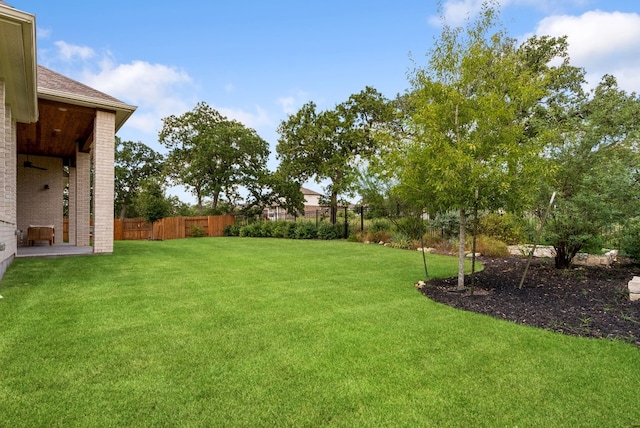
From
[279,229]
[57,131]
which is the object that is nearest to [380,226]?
[279,229]

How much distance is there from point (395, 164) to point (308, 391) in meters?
3.81

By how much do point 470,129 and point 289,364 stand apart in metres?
4.19

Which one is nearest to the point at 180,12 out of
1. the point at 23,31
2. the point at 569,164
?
the point at 23,31

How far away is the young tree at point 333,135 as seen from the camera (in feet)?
59.4

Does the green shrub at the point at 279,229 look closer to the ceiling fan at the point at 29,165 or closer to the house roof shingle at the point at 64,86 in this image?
the ceiling fan at the point at 29,165

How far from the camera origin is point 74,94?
771 centimetres

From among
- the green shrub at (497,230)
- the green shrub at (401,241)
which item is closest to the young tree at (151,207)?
the green shrub at (401,241)

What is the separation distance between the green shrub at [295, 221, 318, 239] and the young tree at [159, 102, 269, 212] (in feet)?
25.8

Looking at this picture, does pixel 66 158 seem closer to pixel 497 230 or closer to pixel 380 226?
pixel 380 226

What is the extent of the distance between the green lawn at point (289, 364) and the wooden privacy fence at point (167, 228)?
600 inches

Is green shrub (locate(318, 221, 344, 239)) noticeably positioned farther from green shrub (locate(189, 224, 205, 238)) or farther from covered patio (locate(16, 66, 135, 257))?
covered patio (locate(16, 66, 135, 257))

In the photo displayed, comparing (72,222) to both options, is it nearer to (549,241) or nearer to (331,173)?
(331,173)

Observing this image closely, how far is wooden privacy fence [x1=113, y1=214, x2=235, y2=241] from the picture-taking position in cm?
1889

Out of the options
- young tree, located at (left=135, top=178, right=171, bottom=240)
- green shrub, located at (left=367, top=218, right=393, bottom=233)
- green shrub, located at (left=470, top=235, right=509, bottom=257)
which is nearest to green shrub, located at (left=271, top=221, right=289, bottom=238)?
green shrub, located at (left=367, top=218, right=393, bottom=233)
